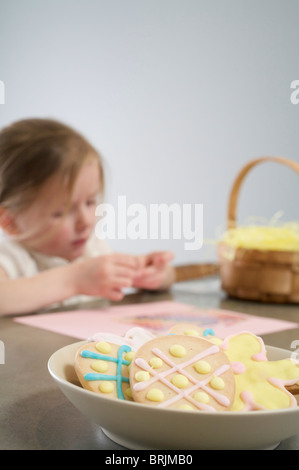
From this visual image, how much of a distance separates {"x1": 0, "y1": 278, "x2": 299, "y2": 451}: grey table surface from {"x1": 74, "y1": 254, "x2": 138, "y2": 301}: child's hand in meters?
0.21

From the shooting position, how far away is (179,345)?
1.43 feet

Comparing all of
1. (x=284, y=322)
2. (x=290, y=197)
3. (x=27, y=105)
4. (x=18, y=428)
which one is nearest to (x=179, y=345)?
(x=18, y=428)

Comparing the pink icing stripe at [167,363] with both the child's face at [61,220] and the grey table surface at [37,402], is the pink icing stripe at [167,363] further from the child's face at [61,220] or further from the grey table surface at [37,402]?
the child's face at [61,220]

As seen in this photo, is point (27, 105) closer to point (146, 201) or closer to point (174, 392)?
point (146, 201)

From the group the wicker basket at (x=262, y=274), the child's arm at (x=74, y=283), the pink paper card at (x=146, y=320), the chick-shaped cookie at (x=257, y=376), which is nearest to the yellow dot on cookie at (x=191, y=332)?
the chick-shaped cookie at (x=257, y=376)

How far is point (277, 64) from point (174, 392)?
246 centimetres

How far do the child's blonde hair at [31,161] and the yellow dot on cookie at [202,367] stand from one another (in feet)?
3.43

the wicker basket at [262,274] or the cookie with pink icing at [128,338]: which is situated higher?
the cookie with pink icing at [128,338]

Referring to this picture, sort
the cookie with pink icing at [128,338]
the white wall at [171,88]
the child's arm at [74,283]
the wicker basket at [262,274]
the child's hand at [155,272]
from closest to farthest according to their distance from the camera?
the cookie with pink icing at [128,338] → the child's arm at [74,283] → the wicker basket at [262,274] → the child's hand at [155,272] → the white wall at [171,88]

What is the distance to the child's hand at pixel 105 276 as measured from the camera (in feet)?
3.80

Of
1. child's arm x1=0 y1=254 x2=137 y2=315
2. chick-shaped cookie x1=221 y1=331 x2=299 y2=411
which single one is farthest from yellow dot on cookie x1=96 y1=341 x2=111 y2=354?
child's arm x1=0 y1=254 x2=137 y2=315

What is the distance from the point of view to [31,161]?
4.75 feet

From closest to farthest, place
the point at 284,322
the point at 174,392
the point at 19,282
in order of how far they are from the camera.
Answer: the point at 174,392, the point at 284,322, the point at 19,282

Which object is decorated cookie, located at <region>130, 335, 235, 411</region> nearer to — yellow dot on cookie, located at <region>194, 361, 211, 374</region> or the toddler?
yellow dot on cookie, located at <region>194, 361, 211, 374</region>
